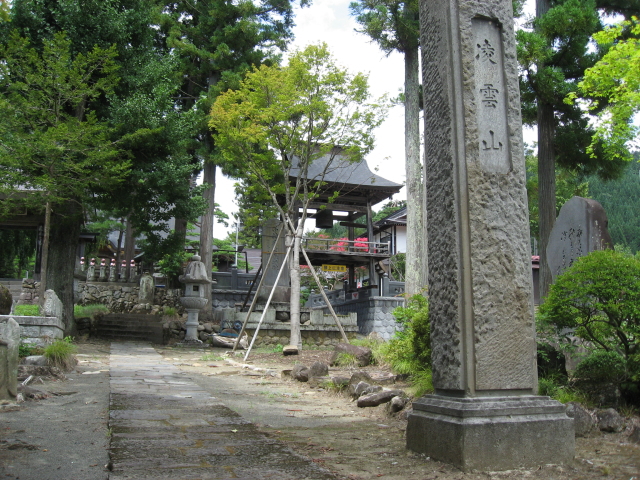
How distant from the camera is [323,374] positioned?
23.5 feet

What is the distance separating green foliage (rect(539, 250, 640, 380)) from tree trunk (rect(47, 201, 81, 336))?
11.8 metres

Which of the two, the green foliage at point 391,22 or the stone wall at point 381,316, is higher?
the green foliage at point 391,22

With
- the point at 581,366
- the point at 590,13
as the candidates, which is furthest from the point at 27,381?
the point at 590,13

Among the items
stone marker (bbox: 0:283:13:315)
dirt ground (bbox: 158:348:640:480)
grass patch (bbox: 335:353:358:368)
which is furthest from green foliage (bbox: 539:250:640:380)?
stone marker (bbox: 0:283:13:315)

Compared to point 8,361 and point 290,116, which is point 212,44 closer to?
point 290,116

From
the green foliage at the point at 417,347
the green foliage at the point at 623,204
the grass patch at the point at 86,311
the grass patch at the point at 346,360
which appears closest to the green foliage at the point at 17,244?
the grass patch at the point at 86,311

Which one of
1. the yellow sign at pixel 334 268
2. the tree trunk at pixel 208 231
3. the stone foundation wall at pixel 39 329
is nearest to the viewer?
the stone foundation wall at pixel 39 329

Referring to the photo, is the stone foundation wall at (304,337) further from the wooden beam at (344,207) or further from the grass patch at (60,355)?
the wooden beam at (344,207)

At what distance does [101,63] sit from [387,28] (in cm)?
772

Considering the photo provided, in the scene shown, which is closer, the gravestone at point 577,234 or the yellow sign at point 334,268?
the gravestone at point 577,234

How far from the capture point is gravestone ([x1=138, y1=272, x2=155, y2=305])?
20595mm

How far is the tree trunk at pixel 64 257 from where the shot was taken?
13094mm

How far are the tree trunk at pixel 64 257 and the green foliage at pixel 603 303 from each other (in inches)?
463

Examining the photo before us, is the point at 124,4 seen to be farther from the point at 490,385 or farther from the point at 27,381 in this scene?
the point at 490,385
